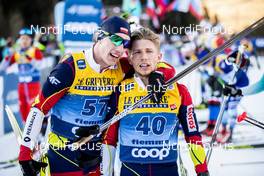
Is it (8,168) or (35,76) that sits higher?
(35,76)

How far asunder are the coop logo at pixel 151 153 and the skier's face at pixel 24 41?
218 inches

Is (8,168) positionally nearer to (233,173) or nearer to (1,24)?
(233,173)

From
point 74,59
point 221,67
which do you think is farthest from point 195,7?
point 74,59

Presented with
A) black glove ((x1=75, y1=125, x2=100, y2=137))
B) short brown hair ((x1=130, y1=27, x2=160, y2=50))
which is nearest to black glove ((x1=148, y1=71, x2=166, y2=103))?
short brown hair ((x1=130, y1=27, x2=160, y2=50))

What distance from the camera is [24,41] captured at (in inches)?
298

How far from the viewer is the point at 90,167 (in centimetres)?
275

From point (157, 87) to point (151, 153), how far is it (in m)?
0.40

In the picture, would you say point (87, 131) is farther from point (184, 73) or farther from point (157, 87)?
point (184, 73)

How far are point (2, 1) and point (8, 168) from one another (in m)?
23.8

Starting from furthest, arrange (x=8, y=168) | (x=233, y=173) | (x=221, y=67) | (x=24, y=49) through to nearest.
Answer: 1. (x=24, y=49)
2. (x=221, y=67)
3. (x=8, y=168)
4. (x=233, y=173)

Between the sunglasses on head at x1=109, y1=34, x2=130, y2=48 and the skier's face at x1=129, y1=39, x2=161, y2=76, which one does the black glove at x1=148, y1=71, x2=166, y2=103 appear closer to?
the skier's face at x1=129, y1=39, x2=161, y2=76

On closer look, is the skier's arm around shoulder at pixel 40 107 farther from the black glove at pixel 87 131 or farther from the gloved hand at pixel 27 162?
the black glove at pixel 87 131

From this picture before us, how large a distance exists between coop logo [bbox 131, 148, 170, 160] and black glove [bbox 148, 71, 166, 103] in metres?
0.30

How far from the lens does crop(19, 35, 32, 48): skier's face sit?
24.7 ft
